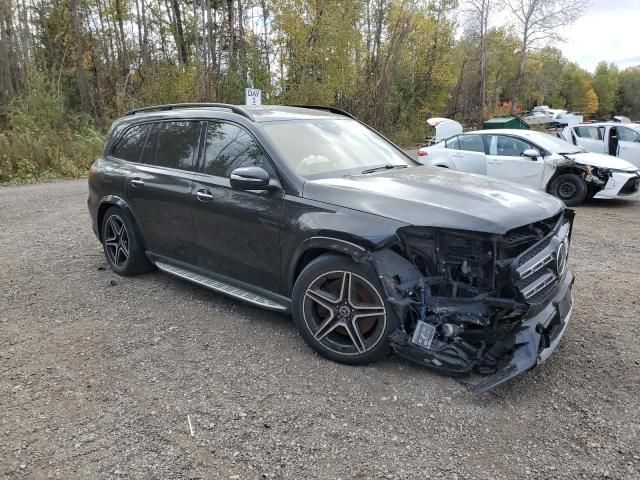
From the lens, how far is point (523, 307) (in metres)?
2.90

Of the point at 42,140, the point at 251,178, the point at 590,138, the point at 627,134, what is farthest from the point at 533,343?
the point at 42,140

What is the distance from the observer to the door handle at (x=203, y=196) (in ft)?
13.2

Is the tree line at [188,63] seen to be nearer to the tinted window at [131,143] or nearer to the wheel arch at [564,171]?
the tinted window at [131,143]

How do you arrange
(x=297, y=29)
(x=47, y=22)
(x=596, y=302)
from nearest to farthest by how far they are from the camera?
1. (x=596, y=302)
2. (x=47, y=22)
3. (x=297, y=29)

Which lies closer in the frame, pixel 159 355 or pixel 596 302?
pixel 159 355

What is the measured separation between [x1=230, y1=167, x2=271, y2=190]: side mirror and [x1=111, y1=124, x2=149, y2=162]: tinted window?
1.93 metres

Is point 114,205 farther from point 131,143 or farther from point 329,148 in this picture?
point 329,148

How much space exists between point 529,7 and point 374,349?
49.8 m

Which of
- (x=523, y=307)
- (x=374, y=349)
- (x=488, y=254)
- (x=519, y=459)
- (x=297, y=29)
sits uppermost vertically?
(x=297, y=29)

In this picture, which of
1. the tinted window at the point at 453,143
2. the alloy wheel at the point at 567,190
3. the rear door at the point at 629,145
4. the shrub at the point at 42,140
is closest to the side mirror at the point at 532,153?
the alloy wheel at the point at 567,190

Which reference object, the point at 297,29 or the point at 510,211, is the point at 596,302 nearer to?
the point at 510,211

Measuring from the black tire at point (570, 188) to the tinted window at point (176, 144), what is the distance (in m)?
7.61

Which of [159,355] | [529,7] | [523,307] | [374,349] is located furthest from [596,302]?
[529,7]

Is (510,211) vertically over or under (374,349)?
over
